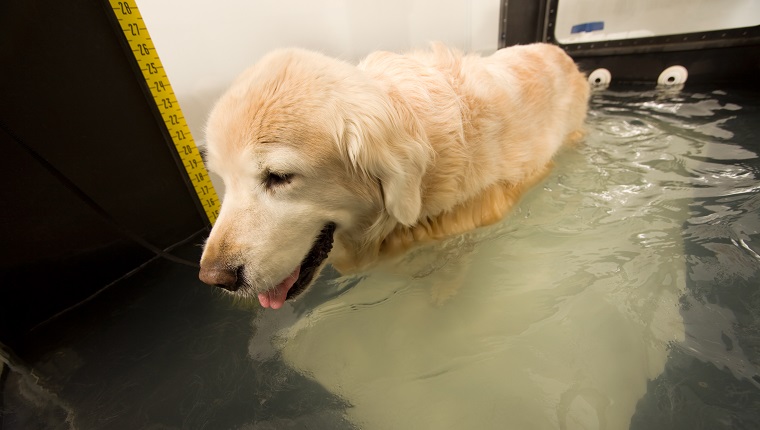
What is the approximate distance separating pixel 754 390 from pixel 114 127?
2.94 m

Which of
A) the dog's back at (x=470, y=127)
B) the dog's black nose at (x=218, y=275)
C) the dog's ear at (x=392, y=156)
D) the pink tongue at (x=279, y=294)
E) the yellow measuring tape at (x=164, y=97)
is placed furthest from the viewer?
the yellow measuring tape at (x=164, y=97)

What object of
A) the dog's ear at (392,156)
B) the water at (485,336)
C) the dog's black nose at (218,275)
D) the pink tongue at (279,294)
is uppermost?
the dog's ear at (392,156)

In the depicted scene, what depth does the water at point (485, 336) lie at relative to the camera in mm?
1176

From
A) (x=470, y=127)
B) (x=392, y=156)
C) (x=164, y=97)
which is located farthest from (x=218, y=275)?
(x=164, y=97)

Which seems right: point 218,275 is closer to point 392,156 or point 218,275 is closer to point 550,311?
point 392,156

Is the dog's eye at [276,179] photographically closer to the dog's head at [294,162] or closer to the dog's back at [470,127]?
the dog's head at [294,162]

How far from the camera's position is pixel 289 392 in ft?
4.47

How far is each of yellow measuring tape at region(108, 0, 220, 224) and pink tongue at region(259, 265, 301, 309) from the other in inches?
51.9

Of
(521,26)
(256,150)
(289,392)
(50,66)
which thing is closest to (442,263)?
(289,392)

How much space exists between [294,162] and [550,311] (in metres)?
1.24

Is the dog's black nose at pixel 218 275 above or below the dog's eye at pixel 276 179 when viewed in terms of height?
Answer: below

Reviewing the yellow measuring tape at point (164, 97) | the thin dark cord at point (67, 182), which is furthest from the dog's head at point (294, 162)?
the yellow measuring tape at point (164, 97)

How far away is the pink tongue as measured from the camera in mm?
1301

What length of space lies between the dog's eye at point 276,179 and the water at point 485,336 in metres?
0.79
